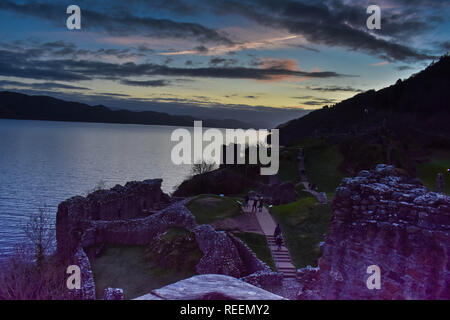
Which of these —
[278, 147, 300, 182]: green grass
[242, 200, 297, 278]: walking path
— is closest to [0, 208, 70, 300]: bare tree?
[242, 200, 297, 278]: walking path

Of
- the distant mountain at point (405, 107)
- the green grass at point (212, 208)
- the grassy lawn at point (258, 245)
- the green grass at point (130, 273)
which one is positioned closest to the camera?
the green grass at point (130, 273)

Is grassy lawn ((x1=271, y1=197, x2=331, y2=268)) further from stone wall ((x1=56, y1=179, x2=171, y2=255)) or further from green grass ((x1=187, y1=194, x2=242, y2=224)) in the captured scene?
stone wall ((x1=56, y1=179, x2=171, y2=255))

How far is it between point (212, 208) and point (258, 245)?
31.5ft

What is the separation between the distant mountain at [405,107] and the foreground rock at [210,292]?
8759 cm

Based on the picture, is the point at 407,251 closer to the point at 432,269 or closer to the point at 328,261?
the point at 432,269

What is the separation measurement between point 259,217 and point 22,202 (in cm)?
4912

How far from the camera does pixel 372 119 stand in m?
103

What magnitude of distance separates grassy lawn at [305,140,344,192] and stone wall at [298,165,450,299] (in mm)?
47106

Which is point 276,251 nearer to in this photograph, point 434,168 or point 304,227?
point 304,227

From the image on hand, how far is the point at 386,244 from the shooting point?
8547 millimetres

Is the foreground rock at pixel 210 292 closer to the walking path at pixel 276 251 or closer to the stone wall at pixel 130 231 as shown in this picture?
the stone wall at pixel 130 231

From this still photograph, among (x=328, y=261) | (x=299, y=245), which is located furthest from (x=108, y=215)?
(x=328, y=261)

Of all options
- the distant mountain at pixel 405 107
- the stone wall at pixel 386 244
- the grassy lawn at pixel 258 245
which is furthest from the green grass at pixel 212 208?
the distant mountain at pixel 405 107

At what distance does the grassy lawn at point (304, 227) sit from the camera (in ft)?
80.9
